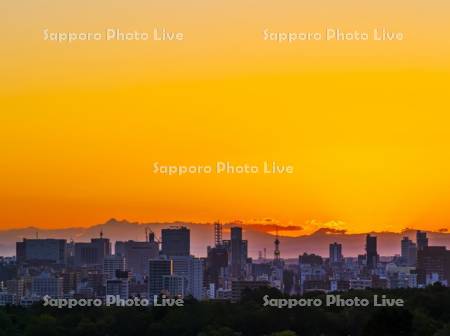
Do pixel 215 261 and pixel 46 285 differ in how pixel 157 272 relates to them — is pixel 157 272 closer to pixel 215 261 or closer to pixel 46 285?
pixel 46 285

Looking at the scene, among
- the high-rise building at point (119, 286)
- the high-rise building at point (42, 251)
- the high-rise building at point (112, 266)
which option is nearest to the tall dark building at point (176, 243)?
the high-rise building at point (112, 266)

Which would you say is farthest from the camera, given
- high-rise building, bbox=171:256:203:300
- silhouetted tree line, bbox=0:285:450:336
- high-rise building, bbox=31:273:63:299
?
high-rise building, bbox=31:273:63:299

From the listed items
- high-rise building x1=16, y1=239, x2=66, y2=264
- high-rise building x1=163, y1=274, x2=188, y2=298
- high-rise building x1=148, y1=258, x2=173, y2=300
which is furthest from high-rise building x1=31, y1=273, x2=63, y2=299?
high-rise building x1=163, y1=274, x2=188, y2=298

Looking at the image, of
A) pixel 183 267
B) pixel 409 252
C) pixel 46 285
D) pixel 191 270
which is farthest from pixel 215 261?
pixel 409 252

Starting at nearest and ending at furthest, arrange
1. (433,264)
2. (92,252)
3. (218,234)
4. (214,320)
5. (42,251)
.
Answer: (214,320)
(218,234)
(433,264)
(42,251)
(92,252)

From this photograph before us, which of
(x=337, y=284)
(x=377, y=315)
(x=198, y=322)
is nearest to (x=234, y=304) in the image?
(x=198, y=322)

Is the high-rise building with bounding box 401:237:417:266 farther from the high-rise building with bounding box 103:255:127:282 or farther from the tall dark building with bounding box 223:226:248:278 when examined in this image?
the high-rise building with bounding box 103:255:127:282

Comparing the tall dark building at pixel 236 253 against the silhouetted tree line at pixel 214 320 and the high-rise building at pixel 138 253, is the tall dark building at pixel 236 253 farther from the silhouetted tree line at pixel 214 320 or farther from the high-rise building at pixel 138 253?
the silhouetted tree line at pixel 214 320
